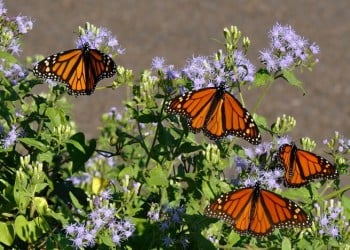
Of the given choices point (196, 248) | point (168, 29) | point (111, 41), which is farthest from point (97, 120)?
point (196, 248)

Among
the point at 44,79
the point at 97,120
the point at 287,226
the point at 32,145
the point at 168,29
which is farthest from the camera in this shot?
the point at 168,29

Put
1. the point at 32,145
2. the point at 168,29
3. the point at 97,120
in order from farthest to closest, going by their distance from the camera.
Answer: the point at 168,29, the point at 97,120, the point at 32,145

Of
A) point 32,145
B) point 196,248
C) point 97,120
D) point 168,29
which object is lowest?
point 196,248

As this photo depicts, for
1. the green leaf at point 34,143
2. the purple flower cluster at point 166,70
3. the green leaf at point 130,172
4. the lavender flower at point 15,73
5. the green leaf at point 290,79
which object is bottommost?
the green leaf at point 130,172

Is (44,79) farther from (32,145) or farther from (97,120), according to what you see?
(97,120)

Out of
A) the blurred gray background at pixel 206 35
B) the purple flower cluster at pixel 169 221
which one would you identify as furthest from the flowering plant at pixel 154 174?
the blurred gray background at pixel 206 35

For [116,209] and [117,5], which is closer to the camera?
[116,209]

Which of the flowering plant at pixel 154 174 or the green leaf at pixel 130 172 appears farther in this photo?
the green leaf at pixel 130 172

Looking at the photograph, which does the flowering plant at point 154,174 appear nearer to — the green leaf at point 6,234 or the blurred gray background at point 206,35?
the green leaf at point 6,234
